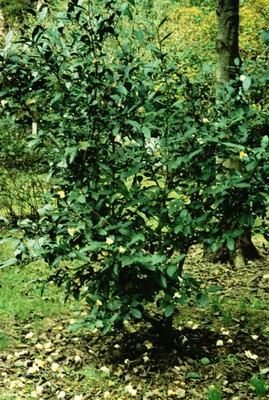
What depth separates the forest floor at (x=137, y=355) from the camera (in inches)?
128

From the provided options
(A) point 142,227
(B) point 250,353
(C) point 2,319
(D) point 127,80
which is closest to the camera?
(D) point 127,80

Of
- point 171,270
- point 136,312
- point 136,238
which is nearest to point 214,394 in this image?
point 136,312

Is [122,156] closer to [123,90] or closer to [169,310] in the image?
[123,90]

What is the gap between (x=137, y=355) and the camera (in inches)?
142

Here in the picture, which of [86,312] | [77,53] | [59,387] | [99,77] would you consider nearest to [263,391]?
[59,387]

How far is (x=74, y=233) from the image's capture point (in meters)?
2.91

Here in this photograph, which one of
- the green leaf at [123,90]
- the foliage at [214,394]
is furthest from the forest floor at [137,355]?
the green leaf at [123,90]

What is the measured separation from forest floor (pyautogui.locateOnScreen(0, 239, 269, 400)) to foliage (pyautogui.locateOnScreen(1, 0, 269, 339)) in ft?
1.86

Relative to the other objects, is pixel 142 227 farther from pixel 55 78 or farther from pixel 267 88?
pixel 267 88

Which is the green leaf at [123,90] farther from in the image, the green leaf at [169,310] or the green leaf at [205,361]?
the green leaf at [205,361]

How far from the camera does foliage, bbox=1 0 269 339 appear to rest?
2.81m

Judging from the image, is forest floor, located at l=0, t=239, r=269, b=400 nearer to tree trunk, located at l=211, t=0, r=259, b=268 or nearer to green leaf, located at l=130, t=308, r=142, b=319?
green leaf, located at l=130, t=308, r=142, b=319

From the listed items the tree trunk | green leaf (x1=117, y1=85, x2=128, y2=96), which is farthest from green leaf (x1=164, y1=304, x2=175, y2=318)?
the tree trunk

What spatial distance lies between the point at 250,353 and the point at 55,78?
2328 millimetres
